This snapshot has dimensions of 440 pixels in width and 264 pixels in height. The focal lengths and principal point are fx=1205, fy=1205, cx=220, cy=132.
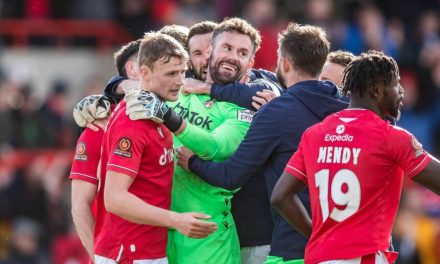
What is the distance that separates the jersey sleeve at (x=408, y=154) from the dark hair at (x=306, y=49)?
1.07m

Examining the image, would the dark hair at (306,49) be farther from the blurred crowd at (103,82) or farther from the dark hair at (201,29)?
the blurred crowd at (103,82)

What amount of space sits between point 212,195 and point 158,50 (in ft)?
3.55

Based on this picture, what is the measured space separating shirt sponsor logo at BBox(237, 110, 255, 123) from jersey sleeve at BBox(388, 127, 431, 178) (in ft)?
4.90

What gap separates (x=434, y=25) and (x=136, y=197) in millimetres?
10897

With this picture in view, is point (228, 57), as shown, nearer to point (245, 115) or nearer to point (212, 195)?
point (245, 115)

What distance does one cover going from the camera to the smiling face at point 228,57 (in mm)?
7781

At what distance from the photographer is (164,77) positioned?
711cm

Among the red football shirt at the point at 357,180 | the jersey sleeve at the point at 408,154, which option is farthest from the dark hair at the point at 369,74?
the jersey sleeve at the point at 408,154

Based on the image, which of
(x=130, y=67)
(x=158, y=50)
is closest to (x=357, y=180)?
(x=158, y=50)

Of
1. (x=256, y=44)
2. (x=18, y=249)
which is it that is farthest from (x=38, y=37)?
(x=256, y=44)

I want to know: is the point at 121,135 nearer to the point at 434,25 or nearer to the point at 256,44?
the point at 256,44

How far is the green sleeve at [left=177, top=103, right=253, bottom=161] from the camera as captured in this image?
7.30 meters

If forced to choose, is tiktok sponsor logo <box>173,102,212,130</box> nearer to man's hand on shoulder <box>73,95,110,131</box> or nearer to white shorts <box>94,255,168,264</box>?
man's hand on shoulder <box>73,95,110,131</box>

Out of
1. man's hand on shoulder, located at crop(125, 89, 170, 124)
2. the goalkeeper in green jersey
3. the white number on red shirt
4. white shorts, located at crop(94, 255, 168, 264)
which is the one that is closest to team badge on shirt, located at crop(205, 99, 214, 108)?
the goalkeeper in green jersey
